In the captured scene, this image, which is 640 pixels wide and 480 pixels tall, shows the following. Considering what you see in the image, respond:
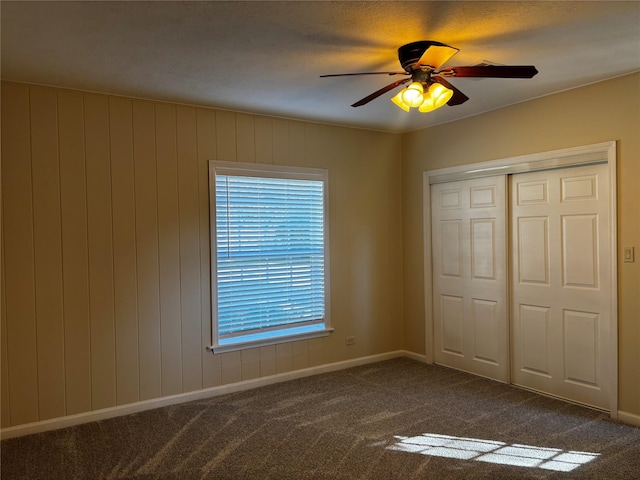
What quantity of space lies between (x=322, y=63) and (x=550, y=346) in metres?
3.02

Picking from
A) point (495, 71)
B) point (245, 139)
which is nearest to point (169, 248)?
point (245, 139)

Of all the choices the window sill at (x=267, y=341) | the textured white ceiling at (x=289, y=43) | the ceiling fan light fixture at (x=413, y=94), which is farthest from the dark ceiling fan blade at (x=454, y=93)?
the window sill at (x=267, y=341)

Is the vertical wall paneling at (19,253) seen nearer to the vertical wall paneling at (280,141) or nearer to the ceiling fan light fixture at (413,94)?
the vertical wall paneling at (280,141)

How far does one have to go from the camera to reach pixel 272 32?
268 cm

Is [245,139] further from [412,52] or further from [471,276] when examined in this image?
[471,276]

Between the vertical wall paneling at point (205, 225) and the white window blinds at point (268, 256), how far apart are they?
82 mm

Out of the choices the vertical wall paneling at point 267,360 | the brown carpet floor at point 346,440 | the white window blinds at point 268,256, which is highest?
the white window blinds at point 268,256

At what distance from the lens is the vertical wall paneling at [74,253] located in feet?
11.8

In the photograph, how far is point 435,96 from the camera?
2.81m

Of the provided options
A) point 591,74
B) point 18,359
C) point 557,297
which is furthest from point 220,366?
point 591,74

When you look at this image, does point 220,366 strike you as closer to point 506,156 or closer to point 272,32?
point 272,32

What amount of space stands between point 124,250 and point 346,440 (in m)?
2.25

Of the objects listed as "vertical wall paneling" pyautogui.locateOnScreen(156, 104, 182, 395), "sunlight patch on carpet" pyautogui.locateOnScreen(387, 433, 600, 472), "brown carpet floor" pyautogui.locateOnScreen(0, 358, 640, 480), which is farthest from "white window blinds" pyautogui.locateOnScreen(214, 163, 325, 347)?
"sunlight patch on carpet" pyautogui.locateOnScreen(387, 433, 600, 472)

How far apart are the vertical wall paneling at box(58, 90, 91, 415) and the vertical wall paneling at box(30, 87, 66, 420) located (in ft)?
0.13
